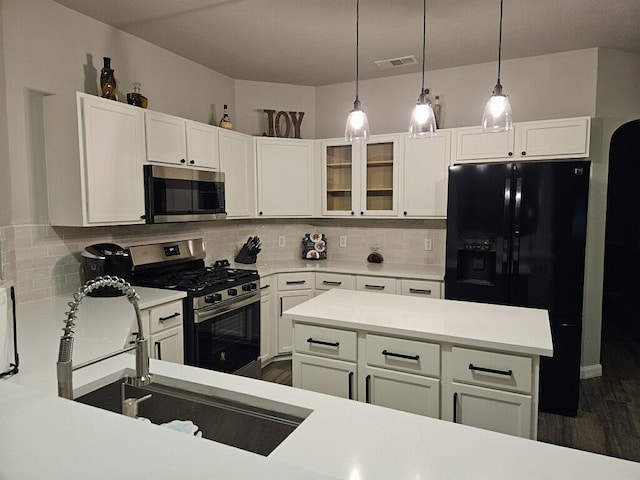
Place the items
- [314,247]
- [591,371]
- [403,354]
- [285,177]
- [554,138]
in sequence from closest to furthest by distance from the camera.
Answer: [403,354] < [554,138] < [591,371] < [285,177] < [314,247]

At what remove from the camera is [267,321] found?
381 centimetres

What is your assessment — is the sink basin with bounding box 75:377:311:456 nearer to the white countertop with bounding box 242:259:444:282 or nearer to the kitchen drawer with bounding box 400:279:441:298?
the white countertop with bounding box 242:259:444:282

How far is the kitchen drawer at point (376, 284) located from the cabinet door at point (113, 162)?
6.20 feet

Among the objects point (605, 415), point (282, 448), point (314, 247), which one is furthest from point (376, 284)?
point (282, 448)

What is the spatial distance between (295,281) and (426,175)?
1528mm

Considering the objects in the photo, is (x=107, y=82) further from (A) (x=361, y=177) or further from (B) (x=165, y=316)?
(A) (x=361, y=177)

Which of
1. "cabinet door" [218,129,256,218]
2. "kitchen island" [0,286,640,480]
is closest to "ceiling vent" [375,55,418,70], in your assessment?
"cabinet door" [218,129,256,218]

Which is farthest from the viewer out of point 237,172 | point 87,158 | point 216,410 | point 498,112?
point 237,172

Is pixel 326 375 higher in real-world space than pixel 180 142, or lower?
lower

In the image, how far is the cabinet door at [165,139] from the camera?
116 inches

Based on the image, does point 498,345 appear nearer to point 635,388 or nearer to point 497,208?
point 497,208

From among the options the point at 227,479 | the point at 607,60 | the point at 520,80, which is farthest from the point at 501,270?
the point at 227,479

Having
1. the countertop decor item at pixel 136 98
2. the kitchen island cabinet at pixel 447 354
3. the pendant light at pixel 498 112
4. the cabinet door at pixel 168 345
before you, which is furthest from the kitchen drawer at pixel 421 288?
the countertop decor item at pixel 136 98

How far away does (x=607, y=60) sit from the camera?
3.52m
